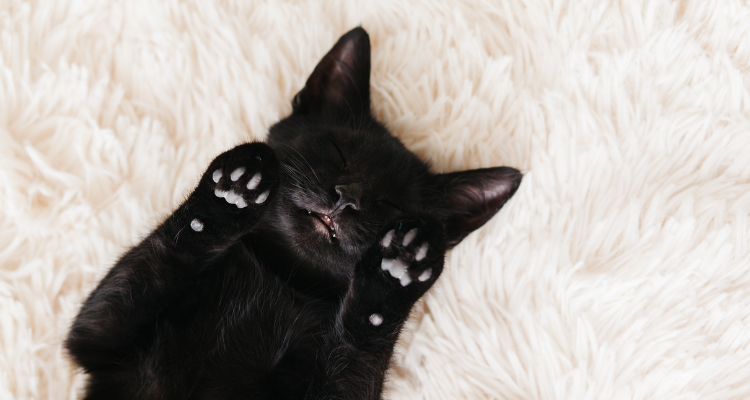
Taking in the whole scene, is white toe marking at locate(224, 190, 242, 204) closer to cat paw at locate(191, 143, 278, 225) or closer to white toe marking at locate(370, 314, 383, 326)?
cat paw at locate(191, 143, 278, 225)

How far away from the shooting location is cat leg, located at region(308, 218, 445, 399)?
0.83 meters

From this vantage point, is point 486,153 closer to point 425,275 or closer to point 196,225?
point 425,275

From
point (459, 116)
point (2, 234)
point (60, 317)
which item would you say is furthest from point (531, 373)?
point (2, 234)

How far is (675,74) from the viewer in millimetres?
1148

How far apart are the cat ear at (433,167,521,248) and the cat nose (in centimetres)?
23

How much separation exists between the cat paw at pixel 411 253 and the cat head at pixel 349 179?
0.04m

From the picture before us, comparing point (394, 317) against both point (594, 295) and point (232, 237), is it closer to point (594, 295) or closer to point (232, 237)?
point (232, 237)

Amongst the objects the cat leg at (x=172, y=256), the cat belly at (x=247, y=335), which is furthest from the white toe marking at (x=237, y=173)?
the cat belly at (x=247, y=335)

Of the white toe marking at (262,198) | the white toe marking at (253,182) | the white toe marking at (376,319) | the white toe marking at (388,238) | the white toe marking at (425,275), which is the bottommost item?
the white toe marking at (376,319)

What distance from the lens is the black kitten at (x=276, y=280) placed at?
0.85 meters

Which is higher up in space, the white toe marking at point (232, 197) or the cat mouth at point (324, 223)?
the white toe marking at point (232, 197)

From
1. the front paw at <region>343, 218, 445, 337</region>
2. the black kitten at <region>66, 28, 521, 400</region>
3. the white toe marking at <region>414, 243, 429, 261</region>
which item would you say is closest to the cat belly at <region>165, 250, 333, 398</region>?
the black kitten at <region>66, 28, 521, 400</region>

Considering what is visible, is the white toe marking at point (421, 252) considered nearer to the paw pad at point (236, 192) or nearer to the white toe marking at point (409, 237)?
the white toe marking at point (409, 237)

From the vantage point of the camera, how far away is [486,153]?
119 cm
